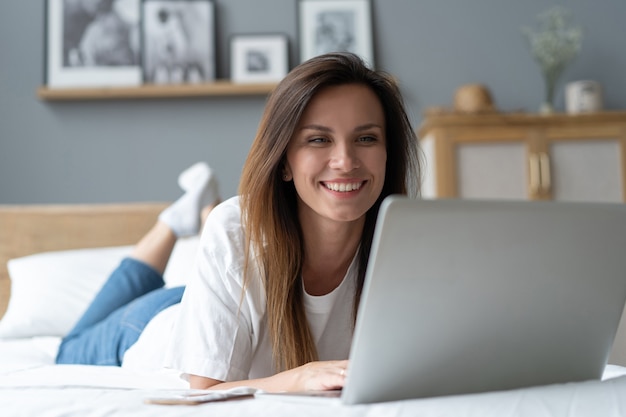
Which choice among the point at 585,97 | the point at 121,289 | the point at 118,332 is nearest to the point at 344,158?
the point at 118,332

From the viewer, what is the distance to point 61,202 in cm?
352

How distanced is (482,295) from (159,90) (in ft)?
9.42

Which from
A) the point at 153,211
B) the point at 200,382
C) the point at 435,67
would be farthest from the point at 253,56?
the point at 200,382

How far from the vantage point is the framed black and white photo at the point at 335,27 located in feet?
11.6

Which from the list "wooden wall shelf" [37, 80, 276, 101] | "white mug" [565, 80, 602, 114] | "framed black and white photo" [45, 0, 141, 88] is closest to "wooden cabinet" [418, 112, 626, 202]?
"white mug" [565, 80, 602, 114]

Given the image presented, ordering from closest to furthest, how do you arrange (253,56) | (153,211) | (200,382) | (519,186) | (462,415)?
(462,415), (200,382), (153,211), (519,186), (253,56)

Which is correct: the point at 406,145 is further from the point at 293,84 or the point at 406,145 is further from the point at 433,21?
the point at 433,21

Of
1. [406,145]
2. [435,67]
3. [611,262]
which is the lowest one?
[611,262]

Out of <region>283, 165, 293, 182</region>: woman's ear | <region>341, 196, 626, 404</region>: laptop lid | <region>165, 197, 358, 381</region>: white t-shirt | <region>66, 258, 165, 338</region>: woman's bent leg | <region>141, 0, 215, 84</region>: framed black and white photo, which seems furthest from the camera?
<region>141, 0, 215, 84</region>: framed black and white photo

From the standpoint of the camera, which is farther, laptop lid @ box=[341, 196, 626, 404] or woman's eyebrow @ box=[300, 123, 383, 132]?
woman's eyebrow @ box=[300, 123, 383, 132]

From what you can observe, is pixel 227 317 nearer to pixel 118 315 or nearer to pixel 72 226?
pixel 118 315

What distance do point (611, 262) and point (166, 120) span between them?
292 centimetres

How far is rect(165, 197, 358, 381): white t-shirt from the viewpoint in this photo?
1.14 meters

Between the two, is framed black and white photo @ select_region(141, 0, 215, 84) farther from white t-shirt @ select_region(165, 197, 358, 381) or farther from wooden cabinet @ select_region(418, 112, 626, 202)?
white t-shirt @ select_region(165, 197, 358, 381)
